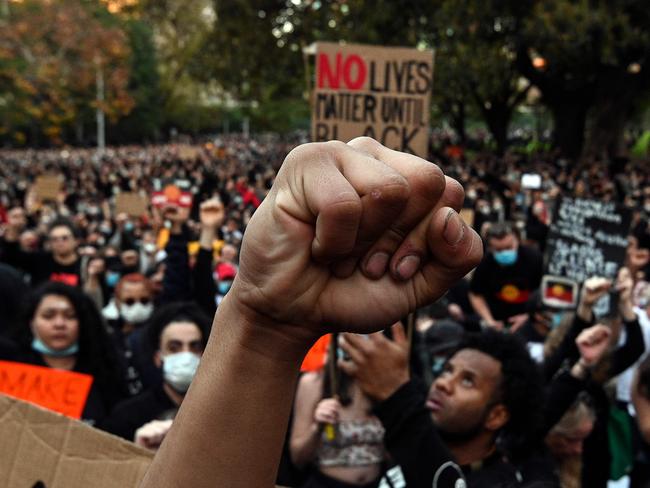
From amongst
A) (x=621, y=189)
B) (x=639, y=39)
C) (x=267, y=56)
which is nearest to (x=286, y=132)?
(x=267, y=56)

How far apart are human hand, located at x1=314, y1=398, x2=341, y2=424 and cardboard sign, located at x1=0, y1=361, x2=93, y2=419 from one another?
0.85 meters

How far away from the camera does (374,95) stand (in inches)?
169

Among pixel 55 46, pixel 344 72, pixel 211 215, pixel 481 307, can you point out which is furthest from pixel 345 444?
pixel 55 46

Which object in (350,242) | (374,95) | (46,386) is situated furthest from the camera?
(374,95)

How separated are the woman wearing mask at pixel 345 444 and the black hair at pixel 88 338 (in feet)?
A: 3.19

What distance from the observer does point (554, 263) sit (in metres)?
4.85

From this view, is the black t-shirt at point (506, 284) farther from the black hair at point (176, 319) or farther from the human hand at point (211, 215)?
the black hair at point (176, 319)

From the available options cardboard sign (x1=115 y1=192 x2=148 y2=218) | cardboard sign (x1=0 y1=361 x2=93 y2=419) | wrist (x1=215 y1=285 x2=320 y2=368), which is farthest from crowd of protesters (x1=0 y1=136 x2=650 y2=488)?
cardboard sign (x1=115 y1=192 x2=148 y2=218)

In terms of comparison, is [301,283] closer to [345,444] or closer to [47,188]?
[345,444]

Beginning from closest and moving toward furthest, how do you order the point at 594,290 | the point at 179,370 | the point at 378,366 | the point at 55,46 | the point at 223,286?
the point at 378,366 → the point at 179,370 → the point at 594,290 → the point at 223,286 → the point at 55,46

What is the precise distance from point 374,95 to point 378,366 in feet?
8.65

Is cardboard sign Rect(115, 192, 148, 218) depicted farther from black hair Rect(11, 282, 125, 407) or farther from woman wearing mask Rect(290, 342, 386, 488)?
woman wearing mask Rect(290, 342, 386, 488)

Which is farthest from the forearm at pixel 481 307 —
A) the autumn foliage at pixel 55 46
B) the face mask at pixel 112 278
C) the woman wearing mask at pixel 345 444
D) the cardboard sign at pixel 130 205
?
the autumn foliage at pixel 55 46

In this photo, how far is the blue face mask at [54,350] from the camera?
3.29 metres
